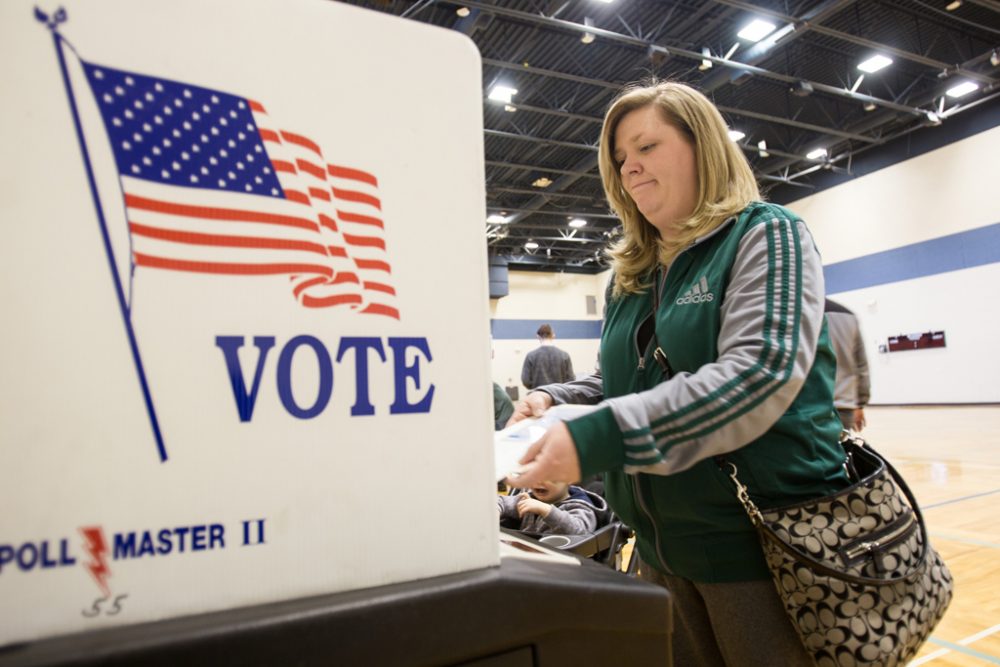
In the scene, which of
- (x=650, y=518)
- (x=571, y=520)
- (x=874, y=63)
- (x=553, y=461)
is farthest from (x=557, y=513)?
(x=874, y=63)

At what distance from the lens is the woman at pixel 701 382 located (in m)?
0.63

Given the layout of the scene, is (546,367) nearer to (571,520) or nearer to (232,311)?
(571,520)

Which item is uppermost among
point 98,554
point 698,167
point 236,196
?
point 698,167

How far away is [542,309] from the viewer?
16203 millimetres

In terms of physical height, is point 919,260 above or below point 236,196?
above

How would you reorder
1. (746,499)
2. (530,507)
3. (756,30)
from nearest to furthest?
(746,499)
(530,507)
(756,30)

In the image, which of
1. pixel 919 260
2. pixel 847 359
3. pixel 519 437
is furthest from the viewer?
pixel 919 260

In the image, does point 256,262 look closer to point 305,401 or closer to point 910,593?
point 305,401

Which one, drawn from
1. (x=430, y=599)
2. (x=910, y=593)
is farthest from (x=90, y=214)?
(x=910, y=593)

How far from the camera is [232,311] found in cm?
37

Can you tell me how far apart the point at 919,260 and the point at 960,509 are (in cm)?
830

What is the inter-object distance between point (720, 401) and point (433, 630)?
395 millimetres

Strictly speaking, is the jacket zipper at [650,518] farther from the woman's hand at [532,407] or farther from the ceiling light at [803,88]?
the ceiling light at [803,88]

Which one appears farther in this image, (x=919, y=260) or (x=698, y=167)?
(x=919, y=260)
